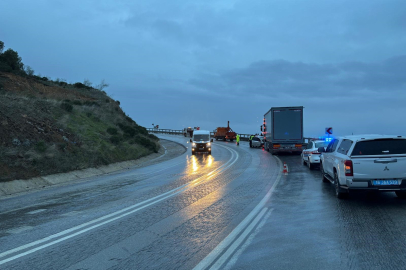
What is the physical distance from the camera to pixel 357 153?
381 inches

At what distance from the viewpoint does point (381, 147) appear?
952 centimetres

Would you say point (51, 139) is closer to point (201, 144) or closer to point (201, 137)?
point (201, 144)

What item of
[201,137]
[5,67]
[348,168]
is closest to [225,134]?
[201,137]

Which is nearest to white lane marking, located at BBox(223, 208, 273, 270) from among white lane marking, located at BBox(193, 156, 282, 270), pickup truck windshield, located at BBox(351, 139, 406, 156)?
white lane marking, located at BBox(193, 156, 282, 270)

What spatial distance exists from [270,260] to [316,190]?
7606mm

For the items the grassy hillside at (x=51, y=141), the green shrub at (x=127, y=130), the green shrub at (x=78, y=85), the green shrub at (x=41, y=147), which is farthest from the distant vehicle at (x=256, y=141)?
the green shrub at (x=78, y=85)


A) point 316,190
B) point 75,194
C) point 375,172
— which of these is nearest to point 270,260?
point 375,172

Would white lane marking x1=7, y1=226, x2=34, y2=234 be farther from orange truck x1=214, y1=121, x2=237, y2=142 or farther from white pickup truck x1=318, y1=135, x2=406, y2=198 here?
orange truck x1=214, y1=121, x2=237, y2=142

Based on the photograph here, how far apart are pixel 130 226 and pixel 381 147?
22.5 ft

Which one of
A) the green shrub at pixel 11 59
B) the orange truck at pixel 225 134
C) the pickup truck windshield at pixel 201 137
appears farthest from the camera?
the orange truck at pixel 225 134

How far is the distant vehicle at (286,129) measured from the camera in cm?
3070

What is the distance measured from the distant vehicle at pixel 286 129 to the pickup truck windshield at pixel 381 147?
69.9 feet

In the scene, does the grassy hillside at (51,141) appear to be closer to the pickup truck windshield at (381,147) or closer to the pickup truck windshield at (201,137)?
the pickup truck windshield at (201,137)

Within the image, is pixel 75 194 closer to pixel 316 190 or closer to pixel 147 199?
pixel 147 199
